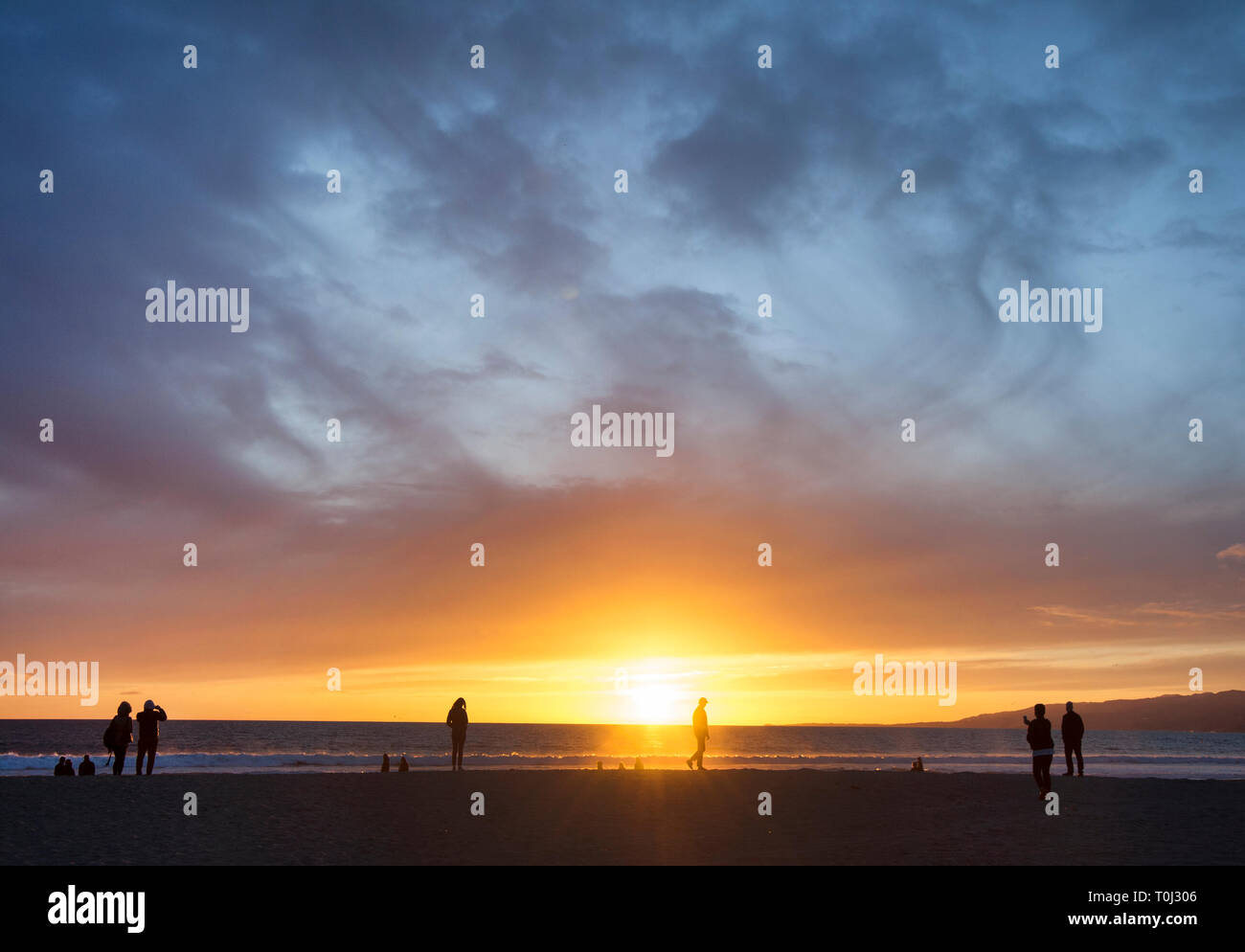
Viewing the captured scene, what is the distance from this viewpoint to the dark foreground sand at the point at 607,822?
591 inches

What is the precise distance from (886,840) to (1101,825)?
492cm

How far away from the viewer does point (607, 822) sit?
18.4 metres

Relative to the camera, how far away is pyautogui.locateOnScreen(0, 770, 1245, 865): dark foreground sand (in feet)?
49.2

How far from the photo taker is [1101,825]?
1820cm

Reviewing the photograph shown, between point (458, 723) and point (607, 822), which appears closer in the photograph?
point (607, 822)

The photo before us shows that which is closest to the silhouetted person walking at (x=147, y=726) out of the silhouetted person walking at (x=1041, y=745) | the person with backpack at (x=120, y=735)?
the person with backpack at (x=120, y=735)

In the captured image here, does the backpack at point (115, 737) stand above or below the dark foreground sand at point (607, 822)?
above

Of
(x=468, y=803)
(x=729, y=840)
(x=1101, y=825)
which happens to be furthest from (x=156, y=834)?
(x=1101, y=825)

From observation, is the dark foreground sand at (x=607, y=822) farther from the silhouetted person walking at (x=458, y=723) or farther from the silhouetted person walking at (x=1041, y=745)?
the silhouetted person walking at (x=458, y=723)

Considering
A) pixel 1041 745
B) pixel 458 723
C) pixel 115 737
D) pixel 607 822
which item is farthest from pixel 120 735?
pixel 1041 745

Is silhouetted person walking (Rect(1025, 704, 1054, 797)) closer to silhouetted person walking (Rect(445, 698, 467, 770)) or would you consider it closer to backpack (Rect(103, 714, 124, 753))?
silhouetted person walking (Rect(445, 698, 467, 770))

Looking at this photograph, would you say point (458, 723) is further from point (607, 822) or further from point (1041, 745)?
point (1041, 745)

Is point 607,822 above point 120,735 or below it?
below
